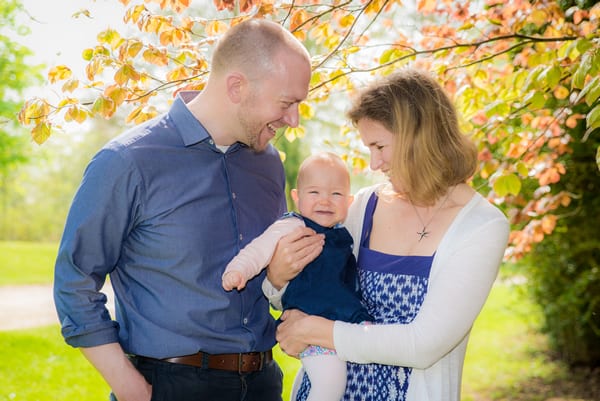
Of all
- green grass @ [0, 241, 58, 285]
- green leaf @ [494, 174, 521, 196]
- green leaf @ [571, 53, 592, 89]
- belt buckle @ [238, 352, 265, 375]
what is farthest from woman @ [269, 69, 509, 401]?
green grass @ [0, 241, 58, 285]

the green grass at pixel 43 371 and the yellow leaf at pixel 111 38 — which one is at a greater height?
the yellow leaf at pixel 111 38

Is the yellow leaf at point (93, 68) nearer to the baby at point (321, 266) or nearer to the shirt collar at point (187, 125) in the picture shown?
the shirt collar at point (187, 125)

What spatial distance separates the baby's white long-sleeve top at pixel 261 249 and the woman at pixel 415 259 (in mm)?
154

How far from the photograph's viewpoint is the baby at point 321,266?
97.3 inches

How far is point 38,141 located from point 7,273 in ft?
40.5

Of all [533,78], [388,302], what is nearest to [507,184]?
[533,78]

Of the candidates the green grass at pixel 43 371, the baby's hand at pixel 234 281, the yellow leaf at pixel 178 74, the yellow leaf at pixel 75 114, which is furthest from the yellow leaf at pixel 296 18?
the green grass at pixel 43 371

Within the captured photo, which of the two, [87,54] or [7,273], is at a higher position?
[87,54]

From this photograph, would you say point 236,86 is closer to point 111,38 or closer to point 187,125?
point 187,125

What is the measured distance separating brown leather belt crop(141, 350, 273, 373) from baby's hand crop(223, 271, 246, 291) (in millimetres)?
282

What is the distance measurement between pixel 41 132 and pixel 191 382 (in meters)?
1.32

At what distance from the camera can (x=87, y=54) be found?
10.5 feet

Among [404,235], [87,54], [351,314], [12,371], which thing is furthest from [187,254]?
[12,371]

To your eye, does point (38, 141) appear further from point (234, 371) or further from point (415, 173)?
point (415, 173)
